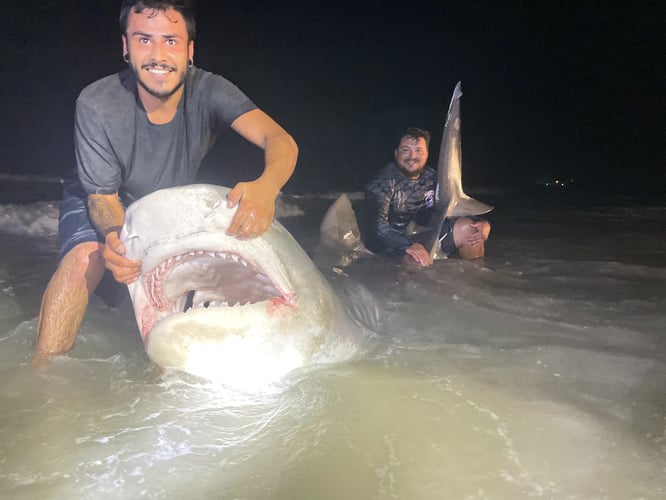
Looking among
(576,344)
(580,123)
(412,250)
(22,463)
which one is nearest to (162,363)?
(22,463)

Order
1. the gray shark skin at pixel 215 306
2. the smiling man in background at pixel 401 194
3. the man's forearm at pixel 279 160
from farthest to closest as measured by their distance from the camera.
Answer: the smiling man in background at pixel 401 194, the man's forearm at pixel 279 160, the gray shark skin at pixel 215 306

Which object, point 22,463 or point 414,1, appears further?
point 414,1

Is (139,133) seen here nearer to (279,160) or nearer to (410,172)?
(279,160)

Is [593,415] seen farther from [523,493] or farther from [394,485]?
[394,485]

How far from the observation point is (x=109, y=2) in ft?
74.9

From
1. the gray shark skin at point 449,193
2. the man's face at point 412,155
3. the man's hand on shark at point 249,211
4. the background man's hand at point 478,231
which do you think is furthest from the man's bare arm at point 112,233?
the man's face at point 412,155

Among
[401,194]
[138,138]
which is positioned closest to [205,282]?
[138,138]

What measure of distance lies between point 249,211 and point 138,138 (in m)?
1.30

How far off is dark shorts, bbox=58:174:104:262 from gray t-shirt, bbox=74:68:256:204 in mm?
257

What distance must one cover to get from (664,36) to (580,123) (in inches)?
222

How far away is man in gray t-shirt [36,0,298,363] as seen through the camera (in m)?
2.38

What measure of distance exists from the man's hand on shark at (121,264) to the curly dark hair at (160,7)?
120cm

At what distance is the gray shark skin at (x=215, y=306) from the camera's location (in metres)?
1.79

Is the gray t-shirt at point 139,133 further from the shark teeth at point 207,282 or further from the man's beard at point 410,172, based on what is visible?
the man's beard at point 410,172
